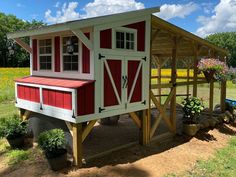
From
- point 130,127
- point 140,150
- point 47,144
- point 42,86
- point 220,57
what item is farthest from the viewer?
point 220,57

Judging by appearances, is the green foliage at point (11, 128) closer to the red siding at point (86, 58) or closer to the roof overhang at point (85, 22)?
the roof overhang at point (85, 22)

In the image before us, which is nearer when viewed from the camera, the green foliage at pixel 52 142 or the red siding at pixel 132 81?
A: the green foliage at pixel 52 142

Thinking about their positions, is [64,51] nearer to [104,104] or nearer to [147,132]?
[104,104]

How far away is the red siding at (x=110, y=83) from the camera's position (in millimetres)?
6594

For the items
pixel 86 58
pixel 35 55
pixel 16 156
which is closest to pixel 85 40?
pixel 86 58

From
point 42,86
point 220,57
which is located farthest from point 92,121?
point 220,57

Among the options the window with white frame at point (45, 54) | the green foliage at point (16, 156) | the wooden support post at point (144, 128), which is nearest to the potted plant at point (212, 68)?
the wooden support post at point (144, 128)

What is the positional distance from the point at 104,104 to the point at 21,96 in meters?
3.03

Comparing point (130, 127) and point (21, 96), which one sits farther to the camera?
point (130, 127)

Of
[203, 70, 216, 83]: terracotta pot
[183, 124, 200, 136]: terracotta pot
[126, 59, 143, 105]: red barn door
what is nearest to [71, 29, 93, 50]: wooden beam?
[126, 59, 143, 105]: red barn door

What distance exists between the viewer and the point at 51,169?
19.7 ft

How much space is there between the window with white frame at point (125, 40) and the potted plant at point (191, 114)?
347 cm

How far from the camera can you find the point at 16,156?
6.93 metres

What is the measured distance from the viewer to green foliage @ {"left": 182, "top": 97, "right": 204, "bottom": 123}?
9.37 m
